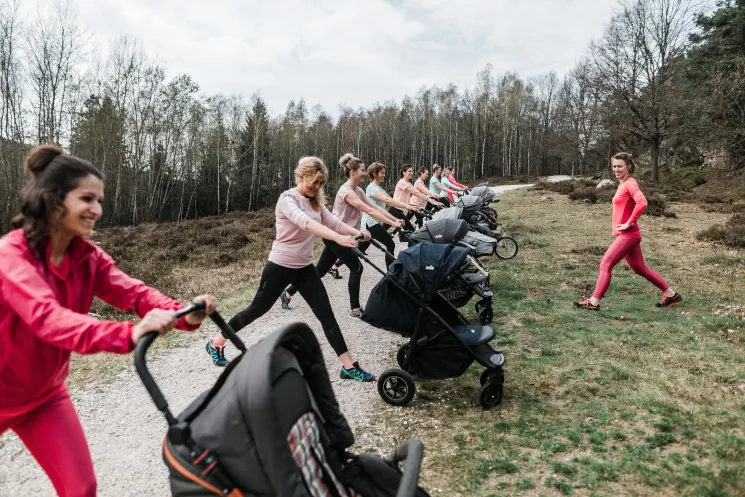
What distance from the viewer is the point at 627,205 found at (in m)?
5.99

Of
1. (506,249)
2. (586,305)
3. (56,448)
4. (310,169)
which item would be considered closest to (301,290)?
(310,169)

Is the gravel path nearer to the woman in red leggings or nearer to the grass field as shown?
the grass field

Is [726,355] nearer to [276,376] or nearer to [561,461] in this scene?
[561,461]

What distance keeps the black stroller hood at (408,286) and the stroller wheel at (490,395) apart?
0.80 metres

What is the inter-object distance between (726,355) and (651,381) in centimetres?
120

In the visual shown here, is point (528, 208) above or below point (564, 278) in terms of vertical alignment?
above

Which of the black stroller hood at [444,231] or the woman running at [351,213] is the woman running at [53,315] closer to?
the woman running at [351,213]

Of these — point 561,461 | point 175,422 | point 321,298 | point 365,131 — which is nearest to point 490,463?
point 561,461

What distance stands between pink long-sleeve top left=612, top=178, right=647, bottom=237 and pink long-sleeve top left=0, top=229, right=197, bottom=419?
5.74 metres

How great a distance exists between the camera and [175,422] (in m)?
1.54

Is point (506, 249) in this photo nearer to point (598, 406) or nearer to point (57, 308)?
point (598, 406)

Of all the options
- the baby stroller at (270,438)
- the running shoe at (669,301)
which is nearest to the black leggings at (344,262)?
the baby stroller at (270,438)

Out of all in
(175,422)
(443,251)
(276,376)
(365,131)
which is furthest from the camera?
(365,131)

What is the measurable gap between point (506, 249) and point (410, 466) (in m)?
8.68
